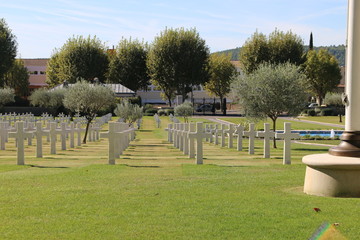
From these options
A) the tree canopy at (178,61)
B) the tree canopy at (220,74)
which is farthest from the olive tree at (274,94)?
the tree canopy at (220,74)

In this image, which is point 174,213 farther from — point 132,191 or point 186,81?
point 186,81

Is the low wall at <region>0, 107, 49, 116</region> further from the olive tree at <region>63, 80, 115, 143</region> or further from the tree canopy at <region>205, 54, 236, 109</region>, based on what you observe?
the tree canopy at <region>205, 54, 236, 109</region>

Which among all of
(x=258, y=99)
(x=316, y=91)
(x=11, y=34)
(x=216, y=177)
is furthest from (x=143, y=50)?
(x=216, y=177)

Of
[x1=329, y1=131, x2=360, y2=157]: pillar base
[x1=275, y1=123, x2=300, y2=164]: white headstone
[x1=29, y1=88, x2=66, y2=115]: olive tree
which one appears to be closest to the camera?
[x1=329, y1=131, x2=360, y2=157]: pillar base

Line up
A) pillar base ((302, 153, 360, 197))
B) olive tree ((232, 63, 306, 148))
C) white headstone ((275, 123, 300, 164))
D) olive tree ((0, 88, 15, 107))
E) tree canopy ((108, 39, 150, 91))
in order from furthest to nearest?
tree canopy ((108, 39, 150, 91)) → olive tree ((0, 88, 15, 107)) → olive tree ((232, 63, 306, 148)) → white headstone ((275, 123, 300, 164)) → pillar base ((302, 153, 360, 197))

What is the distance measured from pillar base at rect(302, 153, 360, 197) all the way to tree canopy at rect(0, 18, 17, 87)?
211 feet

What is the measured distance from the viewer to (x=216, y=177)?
1141 centimetres

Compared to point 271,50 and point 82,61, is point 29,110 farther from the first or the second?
point 271,50

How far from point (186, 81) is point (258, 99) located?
50.6m

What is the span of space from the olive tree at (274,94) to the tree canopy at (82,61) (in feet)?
186

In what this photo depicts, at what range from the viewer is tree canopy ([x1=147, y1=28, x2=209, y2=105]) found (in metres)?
77.6

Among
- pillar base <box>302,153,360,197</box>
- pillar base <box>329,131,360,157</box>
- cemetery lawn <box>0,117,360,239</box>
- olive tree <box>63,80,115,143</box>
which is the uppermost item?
olive tree <box>63,80,115,143</box>

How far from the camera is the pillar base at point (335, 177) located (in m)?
8.80

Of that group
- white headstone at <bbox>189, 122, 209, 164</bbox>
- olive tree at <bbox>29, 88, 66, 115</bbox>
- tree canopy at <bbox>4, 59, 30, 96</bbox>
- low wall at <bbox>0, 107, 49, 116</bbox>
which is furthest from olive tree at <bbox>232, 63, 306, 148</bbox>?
tree canopy at <bbox>4, 59, 30, 96</bbox>
